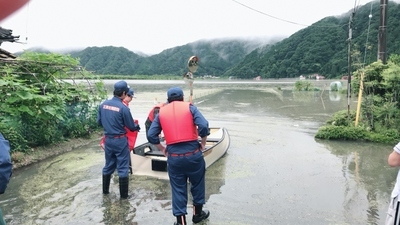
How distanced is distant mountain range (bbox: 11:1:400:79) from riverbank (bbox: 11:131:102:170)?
30.6 m

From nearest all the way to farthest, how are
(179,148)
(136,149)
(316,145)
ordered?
(179,148), (136,149), (316,145)

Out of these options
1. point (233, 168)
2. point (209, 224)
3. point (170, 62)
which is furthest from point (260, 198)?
point (170, 62)

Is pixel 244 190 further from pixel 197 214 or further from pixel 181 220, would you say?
pixel 181 220

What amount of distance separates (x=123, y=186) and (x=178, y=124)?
6.87 ft

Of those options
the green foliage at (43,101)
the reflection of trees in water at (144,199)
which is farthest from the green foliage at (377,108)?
the green foliage at (43,101)

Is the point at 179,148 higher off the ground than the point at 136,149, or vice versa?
the point at 179,148

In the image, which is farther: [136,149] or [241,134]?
[241,134]

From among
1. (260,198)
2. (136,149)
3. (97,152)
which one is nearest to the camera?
(260,198)

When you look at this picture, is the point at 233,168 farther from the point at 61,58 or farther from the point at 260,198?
the point at 61,58

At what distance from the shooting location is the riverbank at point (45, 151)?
8320mm

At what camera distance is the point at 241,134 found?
42.8 ft

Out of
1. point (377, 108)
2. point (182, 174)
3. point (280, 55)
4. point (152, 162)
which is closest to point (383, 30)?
point (377, 108)

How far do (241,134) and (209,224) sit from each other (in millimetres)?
8130

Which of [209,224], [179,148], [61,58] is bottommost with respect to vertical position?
[209,224]
